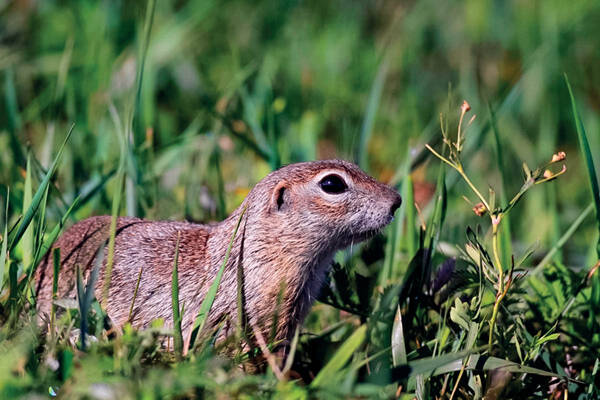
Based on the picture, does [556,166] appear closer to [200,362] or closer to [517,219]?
[517,219]

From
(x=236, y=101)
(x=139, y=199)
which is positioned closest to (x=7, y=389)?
(x=139, y=199)

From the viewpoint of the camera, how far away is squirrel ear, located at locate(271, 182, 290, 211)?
280cm

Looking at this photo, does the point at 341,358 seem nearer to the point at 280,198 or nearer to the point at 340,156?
the point at 280,198

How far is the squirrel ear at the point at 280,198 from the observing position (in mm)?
2801

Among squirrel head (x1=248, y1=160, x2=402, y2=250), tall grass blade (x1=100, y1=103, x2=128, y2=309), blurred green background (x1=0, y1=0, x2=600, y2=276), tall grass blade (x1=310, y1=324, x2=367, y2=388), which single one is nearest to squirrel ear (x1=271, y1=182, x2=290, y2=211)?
squirrel head (x1=248, y1=160, x2=402, y2=250)

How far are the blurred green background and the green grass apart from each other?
2cm

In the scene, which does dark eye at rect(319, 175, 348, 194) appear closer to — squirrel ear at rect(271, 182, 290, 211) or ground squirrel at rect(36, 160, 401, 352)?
ground squirrel at rect(36, 160, 401, 352)

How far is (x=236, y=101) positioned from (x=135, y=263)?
2007 mm

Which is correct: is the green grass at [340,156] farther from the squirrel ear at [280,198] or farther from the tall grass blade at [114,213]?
the squirrel ear at [280,198]

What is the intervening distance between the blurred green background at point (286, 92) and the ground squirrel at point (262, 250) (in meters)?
0.46

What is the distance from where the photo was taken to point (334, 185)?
2.79m

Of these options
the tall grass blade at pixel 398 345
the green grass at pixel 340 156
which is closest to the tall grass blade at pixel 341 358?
the green grass at pixel 340 156

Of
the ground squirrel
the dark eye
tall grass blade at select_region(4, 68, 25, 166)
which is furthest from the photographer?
tall grass blade at select_region(4, 68, 25, 166)

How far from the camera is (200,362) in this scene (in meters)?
1.92
